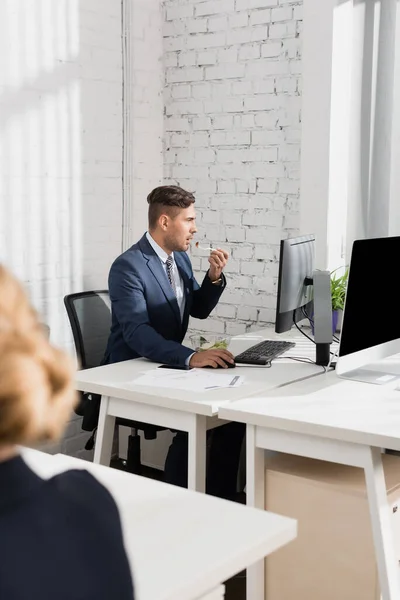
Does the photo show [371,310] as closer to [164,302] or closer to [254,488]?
[254,488]

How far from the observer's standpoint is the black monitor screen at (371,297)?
261 cm

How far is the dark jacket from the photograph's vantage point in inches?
35.5

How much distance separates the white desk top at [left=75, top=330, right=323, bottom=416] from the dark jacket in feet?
4.28

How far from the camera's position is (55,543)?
3.06 ft

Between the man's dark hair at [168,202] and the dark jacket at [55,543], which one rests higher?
the man's dark hair at [168,202]

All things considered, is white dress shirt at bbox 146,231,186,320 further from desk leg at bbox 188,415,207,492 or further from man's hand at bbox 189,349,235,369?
desk leg at bbox 188,415,207,492

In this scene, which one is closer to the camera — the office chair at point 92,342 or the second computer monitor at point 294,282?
the second computer monitor at point 294,282

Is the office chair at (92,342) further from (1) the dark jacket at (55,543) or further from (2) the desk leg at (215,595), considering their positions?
(1) the dark jacket at (55,543)

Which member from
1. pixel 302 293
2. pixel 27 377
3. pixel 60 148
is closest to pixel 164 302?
pixel 302 293

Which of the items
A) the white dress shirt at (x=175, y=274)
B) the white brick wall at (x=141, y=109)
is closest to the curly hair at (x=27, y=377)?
the white dress shirt at (x=175, y=274)

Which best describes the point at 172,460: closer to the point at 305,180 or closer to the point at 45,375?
the point at 305,180

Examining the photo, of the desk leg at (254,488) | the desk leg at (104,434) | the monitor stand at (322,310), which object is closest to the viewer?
the desk leg at (254,488)

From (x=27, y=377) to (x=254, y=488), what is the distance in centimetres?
175

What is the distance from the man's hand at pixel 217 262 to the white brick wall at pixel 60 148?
2.53ft
